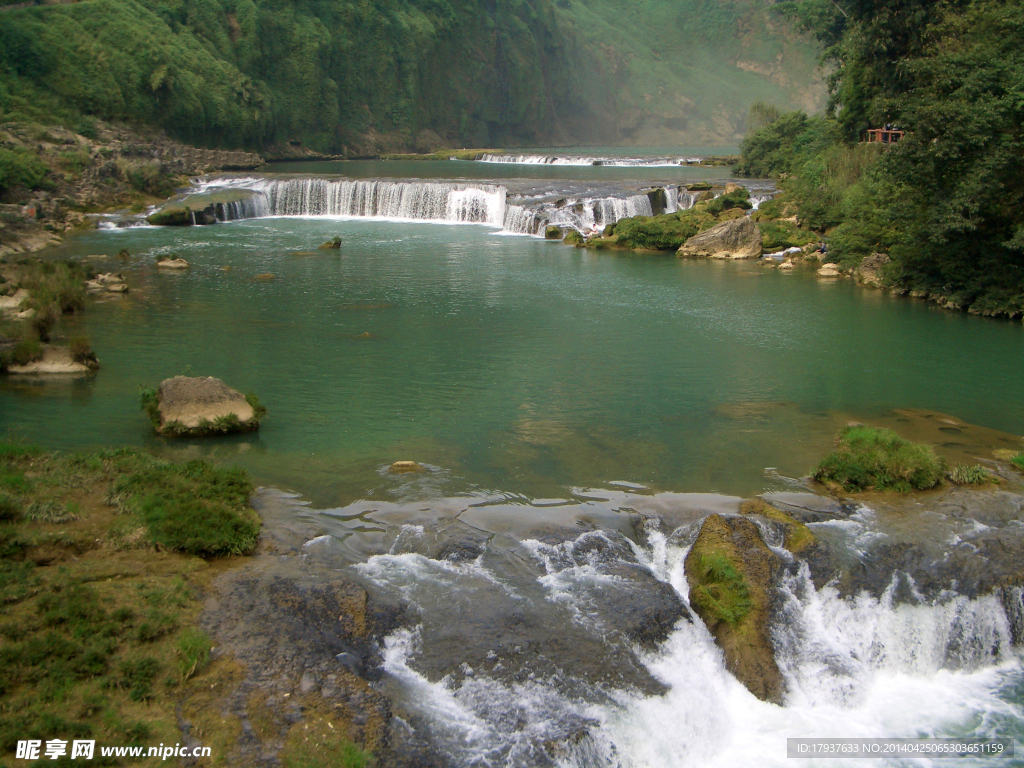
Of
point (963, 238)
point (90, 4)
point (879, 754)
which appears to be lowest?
point (879, 754)

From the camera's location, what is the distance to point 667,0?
147 meters

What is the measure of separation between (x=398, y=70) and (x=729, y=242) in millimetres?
52637

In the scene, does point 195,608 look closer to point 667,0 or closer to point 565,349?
point 565,349

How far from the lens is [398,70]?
2867 inches

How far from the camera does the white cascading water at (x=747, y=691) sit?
6160 mm

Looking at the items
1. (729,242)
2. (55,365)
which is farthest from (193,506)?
(729,242)

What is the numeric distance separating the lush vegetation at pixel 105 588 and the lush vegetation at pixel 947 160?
16.4 meters

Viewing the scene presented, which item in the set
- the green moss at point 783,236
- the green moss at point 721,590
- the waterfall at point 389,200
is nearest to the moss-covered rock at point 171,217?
the waterfall at point 389,200

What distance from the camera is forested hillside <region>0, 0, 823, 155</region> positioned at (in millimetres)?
43750

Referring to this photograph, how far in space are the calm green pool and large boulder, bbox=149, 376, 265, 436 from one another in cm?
28

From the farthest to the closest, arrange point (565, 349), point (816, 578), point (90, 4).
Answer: point (90, 4)
point (565, 349)
point (816, 578)

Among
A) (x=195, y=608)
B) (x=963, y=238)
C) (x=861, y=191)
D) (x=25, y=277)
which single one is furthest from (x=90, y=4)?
(x=195, y=608)

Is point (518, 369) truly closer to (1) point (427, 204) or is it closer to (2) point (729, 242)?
(2) point (729, 242)

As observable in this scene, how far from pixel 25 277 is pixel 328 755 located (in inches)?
678
